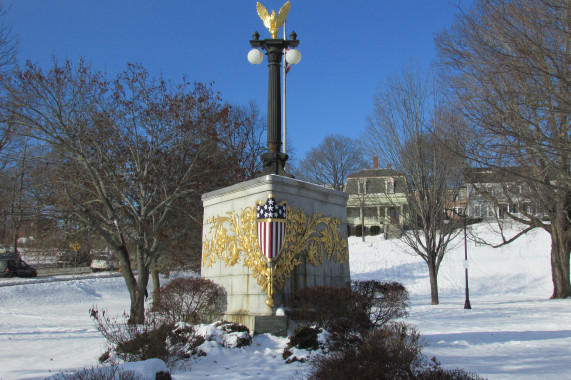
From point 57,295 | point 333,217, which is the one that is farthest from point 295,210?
point 57,295

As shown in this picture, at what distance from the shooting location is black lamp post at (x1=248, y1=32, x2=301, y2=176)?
11570 mm

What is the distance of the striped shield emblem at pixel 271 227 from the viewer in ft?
31.7

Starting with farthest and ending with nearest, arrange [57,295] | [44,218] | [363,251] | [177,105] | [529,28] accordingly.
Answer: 1. [363,251]
2. [57,295]
3. [177,105]
4. [44,218]
5. [529,28]

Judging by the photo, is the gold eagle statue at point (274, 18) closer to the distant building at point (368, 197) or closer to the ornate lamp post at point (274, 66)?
the ornate lamp post at point (274, 66)

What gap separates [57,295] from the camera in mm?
27391

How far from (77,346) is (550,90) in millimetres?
10808

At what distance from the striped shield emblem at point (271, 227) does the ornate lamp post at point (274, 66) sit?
1.86 meters

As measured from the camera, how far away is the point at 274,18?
500 inches

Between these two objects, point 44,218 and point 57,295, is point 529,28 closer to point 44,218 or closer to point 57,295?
point 44,218

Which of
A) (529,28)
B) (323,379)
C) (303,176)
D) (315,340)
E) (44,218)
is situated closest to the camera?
(323,379)

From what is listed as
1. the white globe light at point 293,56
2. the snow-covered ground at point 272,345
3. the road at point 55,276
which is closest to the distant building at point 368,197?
the snow-covered ground at point 272,345

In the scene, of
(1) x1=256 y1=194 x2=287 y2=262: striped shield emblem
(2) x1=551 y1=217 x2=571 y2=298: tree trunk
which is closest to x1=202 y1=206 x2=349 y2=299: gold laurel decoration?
(1) x1=256 y1=194 x2=287 y2=262: striped shield emblem

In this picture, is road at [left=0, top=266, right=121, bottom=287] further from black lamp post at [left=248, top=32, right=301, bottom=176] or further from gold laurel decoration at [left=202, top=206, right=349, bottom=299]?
black lamp post at [left=248, top=32, right=301, bottom=176]

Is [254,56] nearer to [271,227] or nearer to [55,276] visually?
[271,227]
